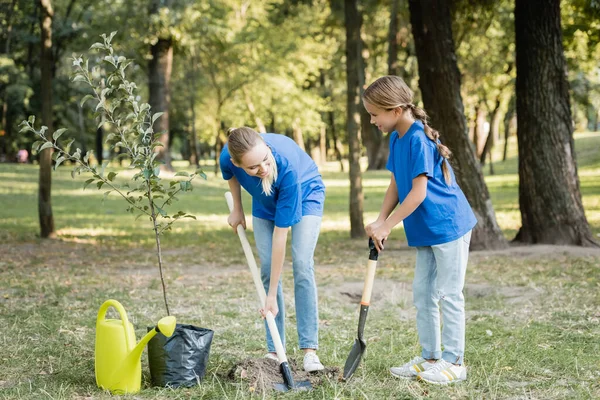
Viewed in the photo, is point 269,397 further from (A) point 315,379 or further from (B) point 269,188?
(B) point 269,188

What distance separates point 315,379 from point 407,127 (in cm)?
150

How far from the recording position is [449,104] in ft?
32.7

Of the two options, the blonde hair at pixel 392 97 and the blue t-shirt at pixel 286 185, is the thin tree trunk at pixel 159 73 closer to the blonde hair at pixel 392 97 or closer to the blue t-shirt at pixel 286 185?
the blue t-shirt at pixel 286 185

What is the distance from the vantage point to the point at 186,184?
170 inches

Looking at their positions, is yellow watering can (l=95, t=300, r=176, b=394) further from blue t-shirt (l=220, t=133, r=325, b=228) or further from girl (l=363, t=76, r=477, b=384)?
girl (l=363, t=76, r=477, b=384)

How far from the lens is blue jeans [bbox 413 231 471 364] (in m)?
4.04

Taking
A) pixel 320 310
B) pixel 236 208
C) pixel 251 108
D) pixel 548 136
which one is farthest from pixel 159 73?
pixel 236 208

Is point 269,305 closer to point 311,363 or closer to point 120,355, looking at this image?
point 311,363

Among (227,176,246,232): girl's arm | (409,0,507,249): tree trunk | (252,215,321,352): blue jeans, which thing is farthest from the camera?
(409,0,507,249): tree trunk

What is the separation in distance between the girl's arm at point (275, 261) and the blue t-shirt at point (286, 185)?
0.06 m

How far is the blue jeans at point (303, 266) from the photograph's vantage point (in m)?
4.19

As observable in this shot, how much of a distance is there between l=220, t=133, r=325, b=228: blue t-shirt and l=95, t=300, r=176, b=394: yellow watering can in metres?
0.85

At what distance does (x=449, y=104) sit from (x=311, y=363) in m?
6.47

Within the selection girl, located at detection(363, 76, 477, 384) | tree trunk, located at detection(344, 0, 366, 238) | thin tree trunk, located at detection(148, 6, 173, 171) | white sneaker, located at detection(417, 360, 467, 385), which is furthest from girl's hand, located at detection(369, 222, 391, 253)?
thin tree trunk, located at detection(148, 6, 173, 171)
